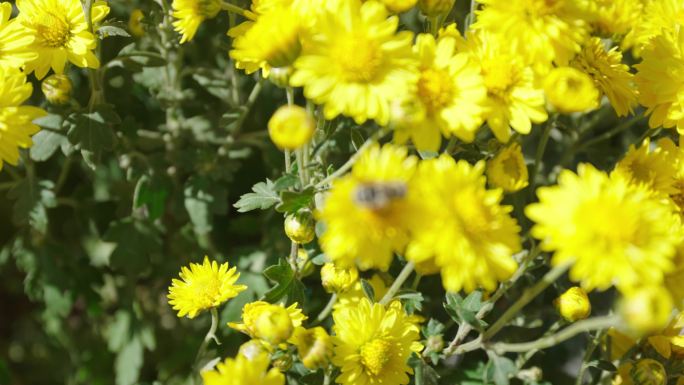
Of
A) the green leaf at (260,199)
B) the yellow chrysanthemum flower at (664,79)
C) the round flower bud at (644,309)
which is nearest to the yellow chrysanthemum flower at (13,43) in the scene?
the green leaf at (260,199)

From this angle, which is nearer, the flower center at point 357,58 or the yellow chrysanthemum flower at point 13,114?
the flower center at point 357,58

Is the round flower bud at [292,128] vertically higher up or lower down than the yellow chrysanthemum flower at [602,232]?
higher up

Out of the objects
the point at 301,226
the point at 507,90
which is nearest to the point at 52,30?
the point at 301,226

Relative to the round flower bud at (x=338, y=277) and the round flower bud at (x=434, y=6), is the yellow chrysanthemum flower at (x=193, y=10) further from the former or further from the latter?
the round flower bud at (x=338, y=277)

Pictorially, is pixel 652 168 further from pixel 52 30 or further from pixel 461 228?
pixel 52 30

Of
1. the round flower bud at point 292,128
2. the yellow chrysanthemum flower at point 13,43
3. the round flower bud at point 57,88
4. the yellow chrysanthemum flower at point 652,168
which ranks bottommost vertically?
the round flower bud at point 57,88

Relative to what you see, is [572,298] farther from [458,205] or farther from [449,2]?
[449,2]

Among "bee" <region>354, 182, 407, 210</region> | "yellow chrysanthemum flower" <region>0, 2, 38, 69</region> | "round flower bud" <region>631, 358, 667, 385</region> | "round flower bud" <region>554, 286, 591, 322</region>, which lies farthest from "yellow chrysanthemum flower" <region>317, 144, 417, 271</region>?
"yellow chrysanthemum flower" <region>0, 2, 38, 69</region>

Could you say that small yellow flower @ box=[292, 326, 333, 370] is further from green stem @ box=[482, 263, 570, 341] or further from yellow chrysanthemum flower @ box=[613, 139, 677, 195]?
yellow chrysanthemum flower @ box=[613, 139, 677, 195]
